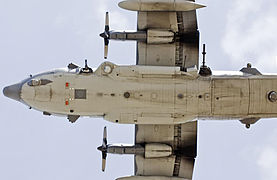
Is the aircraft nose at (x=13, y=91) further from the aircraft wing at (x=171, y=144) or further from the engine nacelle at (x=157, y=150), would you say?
the engine nacelle at (x=157, y=150)

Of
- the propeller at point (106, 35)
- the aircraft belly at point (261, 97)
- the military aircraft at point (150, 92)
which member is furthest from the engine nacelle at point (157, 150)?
the propeller at point (106, 35)

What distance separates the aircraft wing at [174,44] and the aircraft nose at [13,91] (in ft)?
19.4

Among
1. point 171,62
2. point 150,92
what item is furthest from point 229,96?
point 150,92

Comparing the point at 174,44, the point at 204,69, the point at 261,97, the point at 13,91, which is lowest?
the point at 261,97

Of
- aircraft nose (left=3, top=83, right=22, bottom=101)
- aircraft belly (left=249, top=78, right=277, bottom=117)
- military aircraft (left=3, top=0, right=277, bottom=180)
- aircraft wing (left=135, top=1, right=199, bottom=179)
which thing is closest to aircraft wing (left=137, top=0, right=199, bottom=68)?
aircraft wing (left=135, top=1, right=199, bottom=179)

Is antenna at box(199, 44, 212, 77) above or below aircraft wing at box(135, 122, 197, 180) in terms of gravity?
above

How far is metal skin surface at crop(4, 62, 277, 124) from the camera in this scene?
2606 cm

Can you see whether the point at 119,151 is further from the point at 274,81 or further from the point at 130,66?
the point at 274,81

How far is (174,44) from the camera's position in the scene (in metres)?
27.8

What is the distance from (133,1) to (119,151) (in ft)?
23.5

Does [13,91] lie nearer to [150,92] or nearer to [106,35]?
[106,35]

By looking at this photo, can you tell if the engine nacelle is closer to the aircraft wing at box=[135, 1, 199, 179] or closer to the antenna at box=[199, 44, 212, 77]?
the aircraft wing at box=[135, 1, 199, 179]

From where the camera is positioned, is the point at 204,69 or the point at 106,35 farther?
the point at 106,35

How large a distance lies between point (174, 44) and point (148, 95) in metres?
3.24
